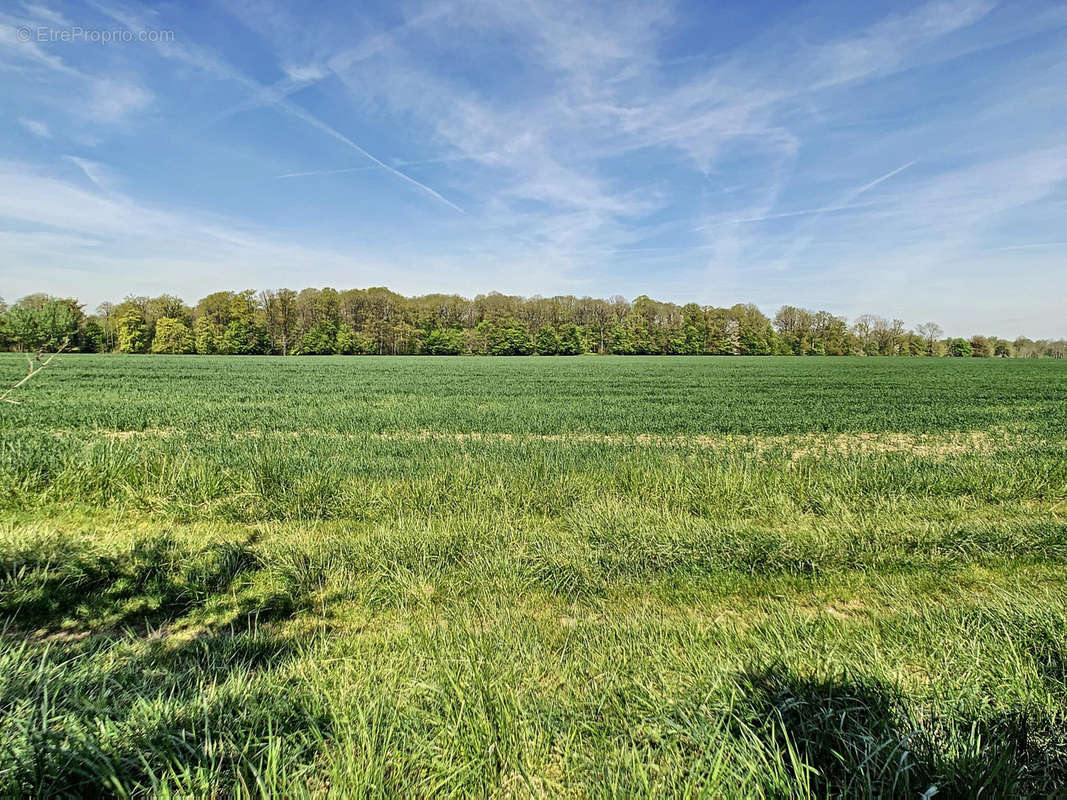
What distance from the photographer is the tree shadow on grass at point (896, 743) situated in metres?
2.11

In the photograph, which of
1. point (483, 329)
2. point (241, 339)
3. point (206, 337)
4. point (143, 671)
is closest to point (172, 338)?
point (206, 337)

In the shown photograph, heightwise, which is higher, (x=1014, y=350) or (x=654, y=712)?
(x=1014, y=350)

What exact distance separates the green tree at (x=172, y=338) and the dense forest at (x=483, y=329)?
7.5 inches

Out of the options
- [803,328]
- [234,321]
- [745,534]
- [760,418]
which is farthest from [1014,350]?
[234,321]

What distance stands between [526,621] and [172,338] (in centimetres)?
11221

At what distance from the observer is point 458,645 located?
3.45 metres

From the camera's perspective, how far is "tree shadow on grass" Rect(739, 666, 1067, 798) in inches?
83.0

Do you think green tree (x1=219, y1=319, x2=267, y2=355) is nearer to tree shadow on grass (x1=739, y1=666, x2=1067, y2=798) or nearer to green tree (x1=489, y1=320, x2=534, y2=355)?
green tree (x1=489, y1=320, x2=534, y2=355)

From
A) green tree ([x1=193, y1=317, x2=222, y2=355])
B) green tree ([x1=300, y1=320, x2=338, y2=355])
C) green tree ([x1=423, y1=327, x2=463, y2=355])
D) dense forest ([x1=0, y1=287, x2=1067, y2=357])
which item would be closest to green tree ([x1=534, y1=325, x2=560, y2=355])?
Result: dense forest ([x1=0, y1=287, x2=1067, y2=357])

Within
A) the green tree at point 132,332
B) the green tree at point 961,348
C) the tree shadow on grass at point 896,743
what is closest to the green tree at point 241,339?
the green tree at point 132,332

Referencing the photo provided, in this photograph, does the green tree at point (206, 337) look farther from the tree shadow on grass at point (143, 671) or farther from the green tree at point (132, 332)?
the tree shadow on grass at point (143, 671)

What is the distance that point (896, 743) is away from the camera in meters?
2.38

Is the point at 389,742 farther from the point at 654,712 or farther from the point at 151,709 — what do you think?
the point at 654,712

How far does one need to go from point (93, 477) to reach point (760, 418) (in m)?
16.5
